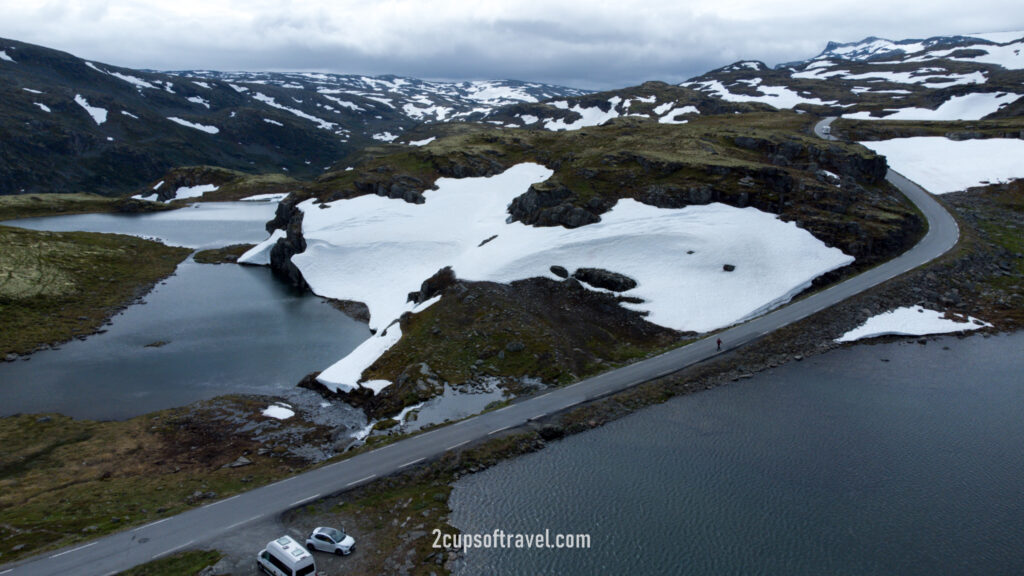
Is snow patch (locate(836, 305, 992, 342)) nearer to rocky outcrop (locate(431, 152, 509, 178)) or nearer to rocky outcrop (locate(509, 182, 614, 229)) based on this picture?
rocky outcrop (locate(509, 182, 614, 229))

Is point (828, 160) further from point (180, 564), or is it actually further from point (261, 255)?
point (261, 255)

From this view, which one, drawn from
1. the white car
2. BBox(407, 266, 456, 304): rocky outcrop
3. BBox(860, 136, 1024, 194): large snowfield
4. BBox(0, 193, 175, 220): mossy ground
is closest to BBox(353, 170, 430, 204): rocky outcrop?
BBox(407, 266, 456, 304): rocky outcrop

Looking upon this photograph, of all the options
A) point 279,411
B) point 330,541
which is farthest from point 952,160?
point 330,541

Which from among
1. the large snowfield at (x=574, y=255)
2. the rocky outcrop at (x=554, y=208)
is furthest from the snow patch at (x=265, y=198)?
the rocky outcrop at (x=554, y=208)

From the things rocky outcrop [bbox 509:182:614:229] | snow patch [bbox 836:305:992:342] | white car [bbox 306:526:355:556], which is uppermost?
rocky outcrop [bbox 509:182:614:229]

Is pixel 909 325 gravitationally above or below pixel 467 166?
below

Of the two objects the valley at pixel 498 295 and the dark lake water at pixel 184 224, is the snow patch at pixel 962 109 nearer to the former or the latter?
the valley at pixel 498 295
